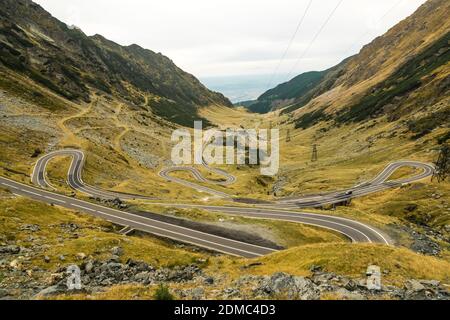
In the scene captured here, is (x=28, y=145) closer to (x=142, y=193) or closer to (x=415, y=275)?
(x=142, y=193)

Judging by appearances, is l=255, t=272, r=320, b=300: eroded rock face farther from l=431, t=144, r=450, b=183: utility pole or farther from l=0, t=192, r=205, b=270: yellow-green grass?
l=431, t=144, r=450, b=183: utility pole

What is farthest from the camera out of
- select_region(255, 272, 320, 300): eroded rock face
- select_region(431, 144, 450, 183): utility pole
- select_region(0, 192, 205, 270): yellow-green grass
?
select_region(431, 144, 450, 183): utility pole

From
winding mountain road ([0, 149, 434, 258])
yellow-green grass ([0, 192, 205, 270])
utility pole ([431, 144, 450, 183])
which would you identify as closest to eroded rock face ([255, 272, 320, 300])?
yellow-green grass ([0, 192, 205, 270])

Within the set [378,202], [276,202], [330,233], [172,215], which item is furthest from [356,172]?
[172,215]

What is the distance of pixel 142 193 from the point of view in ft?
348

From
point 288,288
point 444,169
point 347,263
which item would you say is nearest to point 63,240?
point 288,288

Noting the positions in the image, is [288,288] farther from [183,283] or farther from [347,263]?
[347,263]

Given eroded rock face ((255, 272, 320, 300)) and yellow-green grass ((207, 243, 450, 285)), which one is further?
yellow-green grass ((207, 243, 450, 285))

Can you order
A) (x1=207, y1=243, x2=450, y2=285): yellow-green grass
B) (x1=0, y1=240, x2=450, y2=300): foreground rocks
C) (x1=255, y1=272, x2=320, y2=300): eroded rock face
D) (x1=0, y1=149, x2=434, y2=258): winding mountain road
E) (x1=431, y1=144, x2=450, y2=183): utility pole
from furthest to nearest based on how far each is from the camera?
(x1=431, y1=144, x2=450, y2=183): utility pole, (x1=0, y1=149, x2=434, y2=258): winding mountain road, (x1=207, y1=243, x2=450, y2=285): yellow-green grass, (x1=0, y1=240, x2=450, y2=300): foreground rocks, (x1=255, y1=272, x2=320, y2=300): eroded rock face

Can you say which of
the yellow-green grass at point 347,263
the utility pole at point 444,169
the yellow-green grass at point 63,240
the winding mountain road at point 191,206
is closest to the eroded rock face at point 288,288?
the yellow-green grass at point 347,263

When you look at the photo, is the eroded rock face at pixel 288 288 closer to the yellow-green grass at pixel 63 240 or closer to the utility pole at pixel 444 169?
the yellow-green grass at pixel 63 240

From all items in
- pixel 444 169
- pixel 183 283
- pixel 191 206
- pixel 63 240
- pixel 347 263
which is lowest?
pixel 183 283

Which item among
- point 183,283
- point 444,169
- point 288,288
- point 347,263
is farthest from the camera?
point 444,169

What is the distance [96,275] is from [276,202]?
82087 millimetres
